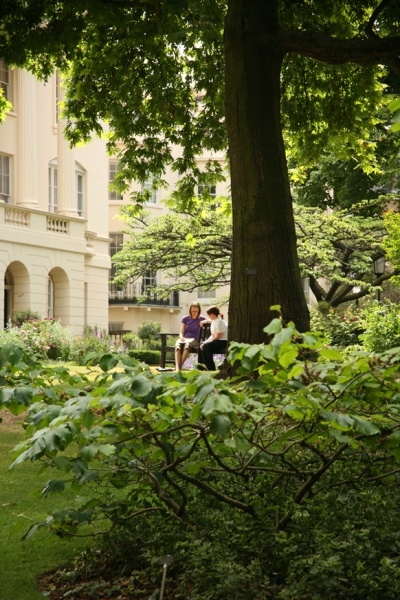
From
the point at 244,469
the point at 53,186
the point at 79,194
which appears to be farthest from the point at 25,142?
the point at 244,469

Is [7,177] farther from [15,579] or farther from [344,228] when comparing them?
[15,579]

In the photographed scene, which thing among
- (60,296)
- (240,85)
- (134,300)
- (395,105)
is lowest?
(395,105)

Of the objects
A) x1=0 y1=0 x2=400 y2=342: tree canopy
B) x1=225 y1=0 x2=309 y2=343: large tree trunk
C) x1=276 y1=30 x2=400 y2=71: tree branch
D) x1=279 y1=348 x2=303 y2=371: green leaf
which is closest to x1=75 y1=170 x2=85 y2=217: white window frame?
x1=0 y1=0 x2=400 y2=342: tree canopy

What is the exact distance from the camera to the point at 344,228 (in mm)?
28641

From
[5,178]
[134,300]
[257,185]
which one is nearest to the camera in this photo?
[257,185]

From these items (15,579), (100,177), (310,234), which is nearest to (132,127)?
(15,579)

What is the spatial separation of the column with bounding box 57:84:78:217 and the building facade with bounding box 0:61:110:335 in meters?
0.04

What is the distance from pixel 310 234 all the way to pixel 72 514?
2399 centimetres

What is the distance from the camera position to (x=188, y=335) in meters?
19.3

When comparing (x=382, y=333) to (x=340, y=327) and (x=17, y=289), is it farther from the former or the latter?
(x=17, y=289)

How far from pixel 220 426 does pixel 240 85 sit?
6260 millimetres

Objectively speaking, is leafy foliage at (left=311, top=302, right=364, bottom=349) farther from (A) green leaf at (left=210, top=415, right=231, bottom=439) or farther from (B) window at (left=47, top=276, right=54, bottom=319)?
(A) green leaf at (left=210, top=415, right=231, bottom=439)

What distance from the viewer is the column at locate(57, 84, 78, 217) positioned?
3588 centimetres

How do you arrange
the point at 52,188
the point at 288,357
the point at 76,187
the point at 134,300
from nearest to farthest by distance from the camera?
the point at 288,357 < the point at 52,188 < the point at 76,187 < the point at 134,300
